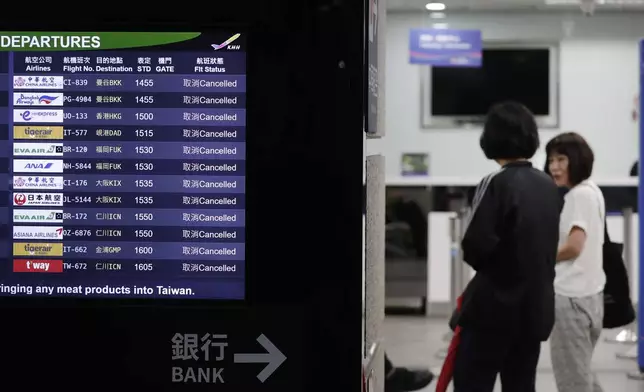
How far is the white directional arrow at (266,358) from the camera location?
5.41 feet

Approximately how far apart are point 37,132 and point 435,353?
5.95m

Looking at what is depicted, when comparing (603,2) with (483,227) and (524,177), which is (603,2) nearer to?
(524,177)

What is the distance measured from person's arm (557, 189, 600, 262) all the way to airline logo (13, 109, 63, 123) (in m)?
2.96

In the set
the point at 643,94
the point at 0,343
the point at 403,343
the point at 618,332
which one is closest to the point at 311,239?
the point at 0,343

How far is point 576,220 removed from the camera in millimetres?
4281

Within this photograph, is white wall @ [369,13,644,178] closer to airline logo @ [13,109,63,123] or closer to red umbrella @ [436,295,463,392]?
red umbrella @ [436,295,463,392]

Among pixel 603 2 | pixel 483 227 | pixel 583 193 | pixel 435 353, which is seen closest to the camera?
pixel 483 227

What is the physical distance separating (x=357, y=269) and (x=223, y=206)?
0.79 feet

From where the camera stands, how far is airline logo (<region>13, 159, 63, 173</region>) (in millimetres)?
1624

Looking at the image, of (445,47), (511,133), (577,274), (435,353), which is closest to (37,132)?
(511,133)

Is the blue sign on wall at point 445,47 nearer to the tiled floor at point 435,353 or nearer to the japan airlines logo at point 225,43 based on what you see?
the tiled floor at point 435,353

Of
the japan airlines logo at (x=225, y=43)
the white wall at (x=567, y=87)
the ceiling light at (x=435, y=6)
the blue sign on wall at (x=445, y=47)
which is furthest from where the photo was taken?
the white wall at (x=567, y=87)

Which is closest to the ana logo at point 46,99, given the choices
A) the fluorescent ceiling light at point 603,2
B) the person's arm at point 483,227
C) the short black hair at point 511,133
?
the person's arm at point 483,227

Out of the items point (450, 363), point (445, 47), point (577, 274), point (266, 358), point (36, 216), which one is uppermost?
point (445, 47)
